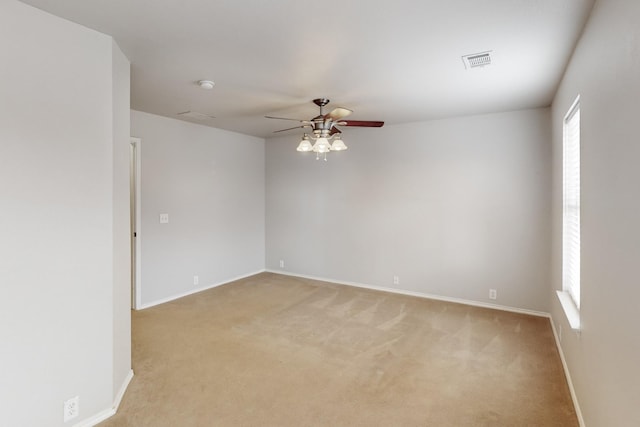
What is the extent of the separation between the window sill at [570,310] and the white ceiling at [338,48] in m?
1.92

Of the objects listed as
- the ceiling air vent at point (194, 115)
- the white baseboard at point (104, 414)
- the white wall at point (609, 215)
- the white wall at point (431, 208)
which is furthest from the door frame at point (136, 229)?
the white wall at point (609, 215)

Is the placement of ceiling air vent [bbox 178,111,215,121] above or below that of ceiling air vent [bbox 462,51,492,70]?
above

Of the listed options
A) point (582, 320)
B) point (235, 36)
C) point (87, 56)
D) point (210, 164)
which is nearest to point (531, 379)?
point (582, 320)

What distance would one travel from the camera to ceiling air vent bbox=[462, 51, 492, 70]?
2.50m

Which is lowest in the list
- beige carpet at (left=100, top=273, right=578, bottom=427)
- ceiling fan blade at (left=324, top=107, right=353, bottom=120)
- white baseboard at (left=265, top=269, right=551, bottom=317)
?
beige carpet at (left=100, top=273, right=578, bottom=427)

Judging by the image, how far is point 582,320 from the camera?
7.07 feet

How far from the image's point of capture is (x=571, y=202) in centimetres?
293

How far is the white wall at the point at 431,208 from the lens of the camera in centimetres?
417

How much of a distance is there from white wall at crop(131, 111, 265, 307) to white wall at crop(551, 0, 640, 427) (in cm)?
454

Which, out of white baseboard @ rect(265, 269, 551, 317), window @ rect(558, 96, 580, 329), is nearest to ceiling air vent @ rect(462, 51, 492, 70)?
window @ rect(558, 96, 580, 329)

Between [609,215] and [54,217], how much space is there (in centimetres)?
298

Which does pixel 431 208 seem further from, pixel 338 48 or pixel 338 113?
pixel 338 48

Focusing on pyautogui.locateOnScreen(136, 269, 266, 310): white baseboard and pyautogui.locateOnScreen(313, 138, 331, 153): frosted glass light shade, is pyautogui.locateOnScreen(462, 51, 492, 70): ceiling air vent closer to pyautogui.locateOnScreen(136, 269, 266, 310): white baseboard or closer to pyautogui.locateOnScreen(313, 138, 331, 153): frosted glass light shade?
pyautogui.locateOnScreen(313, 138, 331, 153): frosted glass light shade

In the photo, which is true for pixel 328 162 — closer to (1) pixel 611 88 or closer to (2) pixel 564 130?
(2) pixel 564 130
